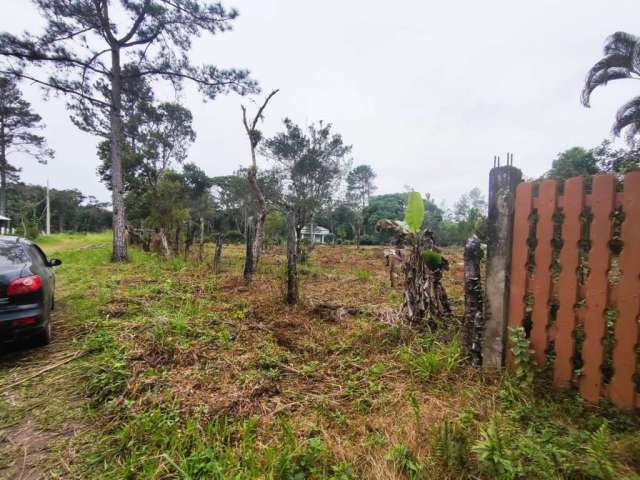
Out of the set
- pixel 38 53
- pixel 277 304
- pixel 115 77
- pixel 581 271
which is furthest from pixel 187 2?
pixel 581 271

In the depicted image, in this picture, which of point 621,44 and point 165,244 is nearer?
point 621,44

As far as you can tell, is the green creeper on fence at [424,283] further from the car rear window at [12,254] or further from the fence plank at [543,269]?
the car rear window at [12,254]

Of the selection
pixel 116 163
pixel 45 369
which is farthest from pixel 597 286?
pixel 116 163

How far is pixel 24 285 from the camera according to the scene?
242 cm

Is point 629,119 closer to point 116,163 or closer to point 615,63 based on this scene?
point 615,63

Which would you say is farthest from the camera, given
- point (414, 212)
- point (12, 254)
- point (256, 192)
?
point (256, 192)

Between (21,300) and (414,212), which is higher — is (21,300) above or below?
below

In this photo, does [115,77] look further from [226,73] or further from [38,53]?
[226,73]

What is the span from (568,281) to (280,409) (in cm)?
230

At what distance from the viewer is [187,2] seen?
326 inches

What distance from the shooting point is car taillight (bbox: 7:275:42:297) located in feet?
7.72

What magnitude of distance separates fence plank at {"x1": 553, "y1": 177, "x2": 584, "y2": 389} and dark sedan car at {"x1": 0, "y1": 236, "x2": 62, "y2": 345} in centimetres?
446

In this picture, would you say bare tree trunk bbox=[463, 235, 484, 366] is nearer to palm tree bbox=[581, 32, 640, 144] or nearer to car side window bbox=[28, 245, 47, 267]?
car side window bbox=[28, 245, 47, 267]

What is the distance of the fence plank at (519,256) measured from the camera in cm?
220
